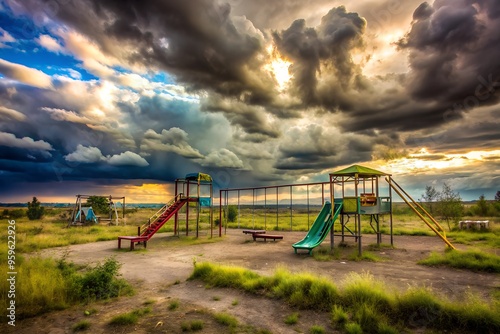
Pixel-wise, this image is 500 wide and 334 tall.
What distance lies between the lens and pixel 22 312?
6824 millimetres

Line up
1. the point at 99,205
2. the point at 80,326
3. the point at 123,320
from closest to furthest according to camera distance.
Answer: the point at 80,326
the point at 123,320
the point at 99,205

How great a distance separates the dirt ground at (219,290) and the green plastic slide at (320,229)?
1.96 feet

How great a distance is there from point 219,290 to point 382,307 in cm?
453

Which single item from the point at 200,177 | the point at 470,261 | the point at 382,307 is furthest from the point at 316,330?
the point at 200,177

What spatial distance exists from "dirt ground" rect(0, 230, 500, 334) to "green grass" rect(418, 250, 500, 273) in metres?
0.64

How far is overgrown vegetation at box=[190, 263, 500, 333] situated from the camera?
5562 millimetres

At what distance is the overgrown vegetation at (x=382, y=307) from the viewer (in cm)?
556

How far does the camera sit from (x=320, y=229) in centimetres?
1603

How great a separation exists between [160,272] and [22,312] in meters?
4.67

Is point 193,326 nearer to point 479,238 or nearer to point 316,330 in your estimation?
point 316,330

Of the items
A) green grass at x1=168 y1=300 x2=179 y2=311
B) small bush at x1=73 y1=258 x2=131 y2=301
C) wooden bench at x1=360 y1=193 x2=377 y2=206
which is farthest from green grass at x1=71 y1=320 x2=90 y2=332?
wooden bench at x1=360 y1=193 x2=377 y2=206

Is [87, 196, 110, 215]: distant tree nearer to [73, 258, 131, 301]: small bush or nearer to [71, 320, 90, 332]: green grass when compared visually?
[73, 258, 131, 301]: small bush

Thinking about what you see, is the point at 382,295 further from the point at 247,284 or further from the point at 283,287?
the point at 247,284

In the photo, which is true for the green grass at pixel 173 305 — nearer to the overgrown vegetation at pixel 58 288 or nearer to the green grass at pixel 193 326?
the green grass at pixel 193 326
